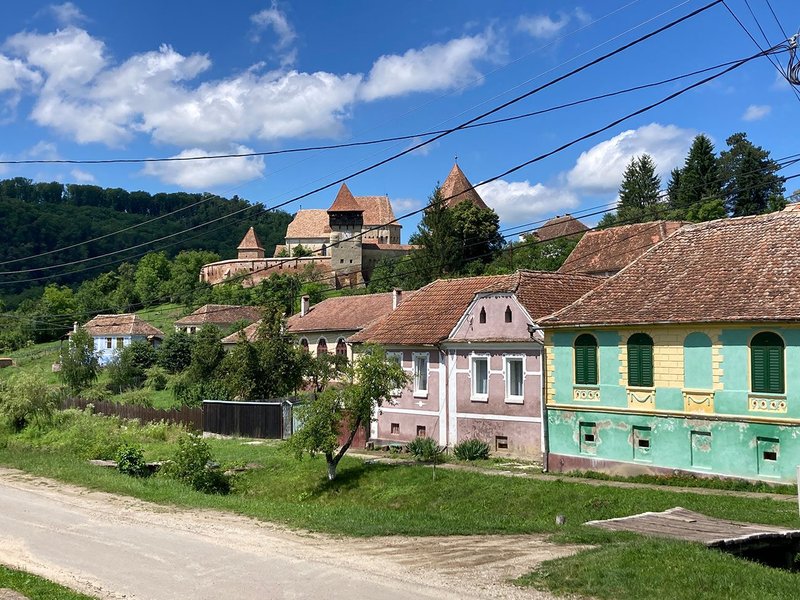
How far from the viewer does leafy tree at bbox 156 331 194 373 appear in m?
72.2

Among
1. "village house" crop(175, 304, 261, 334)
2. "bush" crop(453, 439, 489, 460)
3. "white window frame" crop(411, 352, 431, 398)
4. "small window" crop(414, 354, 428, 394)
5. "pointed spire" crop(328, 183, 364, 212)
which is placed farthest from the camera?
"pointed spire" crop(328, 183, 364, 212)

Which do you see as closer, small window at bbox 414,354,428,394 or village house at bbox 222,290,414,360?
small window at bbox 414,354,428,394

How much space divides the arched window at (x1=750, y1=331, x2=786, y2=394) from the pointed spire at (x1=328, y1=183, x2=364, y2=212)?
116030 mm

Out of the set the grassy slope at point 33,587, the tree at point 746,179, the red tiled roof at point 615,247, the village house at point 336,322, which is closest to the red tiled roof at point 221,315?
the village house at point 336,322

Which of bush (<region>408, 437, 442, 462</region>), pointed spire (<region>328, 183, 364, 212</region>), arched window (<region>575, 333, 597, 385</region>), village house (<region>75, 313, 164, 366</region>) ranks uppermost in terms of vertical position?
pointed spire (<region>328, 183, 364, 212</region>)

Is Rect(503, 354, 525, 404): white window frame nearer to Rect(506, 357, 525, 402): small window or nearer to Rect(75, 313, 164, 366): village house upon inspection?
Rect(506, 357, 525, 402): small window

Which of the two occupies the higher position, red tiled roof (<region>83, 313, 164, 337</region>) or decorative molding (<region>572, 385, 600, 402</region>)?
red tiled roof (<region>83, 313, 164, 337</region>)

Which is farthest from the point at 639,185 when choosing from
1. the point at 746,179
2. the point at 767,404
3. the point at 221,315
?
the point at 767,404

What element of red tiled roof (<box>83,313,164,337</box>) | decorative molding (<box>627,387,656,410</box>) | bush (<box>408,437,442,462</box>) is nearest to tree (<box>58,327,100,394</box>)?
red tiled roof (<box>83,313,164,337</box>)

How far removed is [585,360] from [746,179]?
193ft

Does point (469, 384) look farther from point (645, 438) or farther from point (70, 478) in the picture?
point (70, 478)

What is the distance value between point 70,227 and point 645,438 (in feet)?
531

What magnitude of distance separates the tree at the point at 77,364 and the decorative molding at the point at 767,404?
53.2m

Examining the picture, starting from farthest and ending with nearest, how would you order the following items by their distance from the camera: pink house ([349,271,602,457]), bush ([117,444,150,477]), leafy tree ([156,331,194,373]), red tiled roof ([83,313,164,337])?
red tiled roof ([83,313,164,337]) → leafy tree ([156,331,194,373]) → pink house ([349,271,602,457]) → bush ([117,444,150,477])
